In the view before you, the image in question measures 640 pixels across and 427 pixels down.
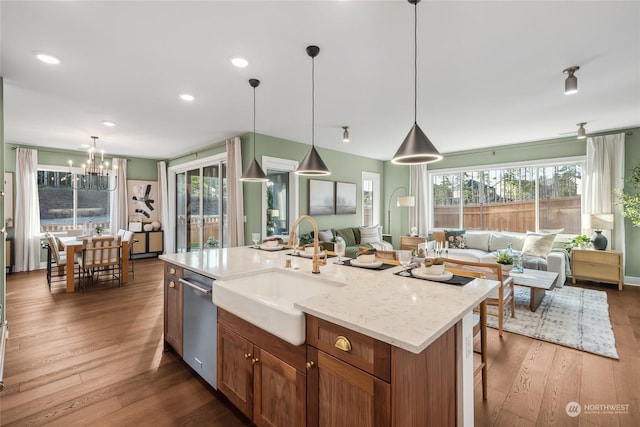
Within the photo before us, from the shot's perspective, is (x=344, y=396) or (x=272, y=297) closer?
(x=344, y=396)

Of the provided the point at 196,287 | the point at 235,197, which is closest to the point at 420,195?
the point at 235,197

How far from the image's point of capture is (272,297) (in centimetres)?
214

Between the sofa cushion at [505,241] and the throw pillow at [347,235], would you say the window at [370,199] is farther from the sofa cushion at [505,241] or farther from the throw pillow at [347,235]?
the sofa cushion at [505,241]

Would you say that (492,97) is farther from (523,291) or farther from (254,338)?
(254,338)

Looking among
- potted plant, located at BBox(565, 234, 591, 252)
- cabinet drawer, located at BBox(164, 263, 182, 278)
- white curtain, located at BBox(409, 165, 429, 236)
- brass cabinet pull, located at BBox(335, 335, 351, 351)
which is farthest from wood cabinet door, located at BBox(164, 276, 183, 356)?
potted plant, located at BBox(565, 234, 591, 252)

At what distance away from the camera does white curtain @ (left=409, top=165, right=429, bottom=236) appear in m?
7.08

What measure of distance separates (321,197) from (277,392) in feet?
15.9

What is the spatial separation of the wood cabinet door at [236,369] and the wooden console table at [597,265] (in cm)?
562

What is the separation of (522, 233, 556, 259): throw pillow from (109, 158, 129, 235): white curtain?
8496 millimetres

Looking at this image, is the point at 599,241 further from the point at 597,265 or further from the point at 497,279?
the point at 497,279

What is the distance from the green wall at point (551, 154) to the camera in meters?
4.82

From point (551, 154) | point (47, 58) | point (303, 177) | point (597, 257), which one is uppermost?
point (47, 58)

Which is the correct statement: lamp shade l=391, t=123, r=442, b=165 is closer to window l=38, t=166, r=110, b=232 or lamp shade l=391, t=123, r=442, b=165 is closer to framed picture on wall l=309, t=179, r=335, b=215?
framed picture on wall l=309, t=179, r=335, b=215

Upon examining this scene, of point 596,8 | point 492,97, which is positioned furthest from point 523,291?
point 596,8
